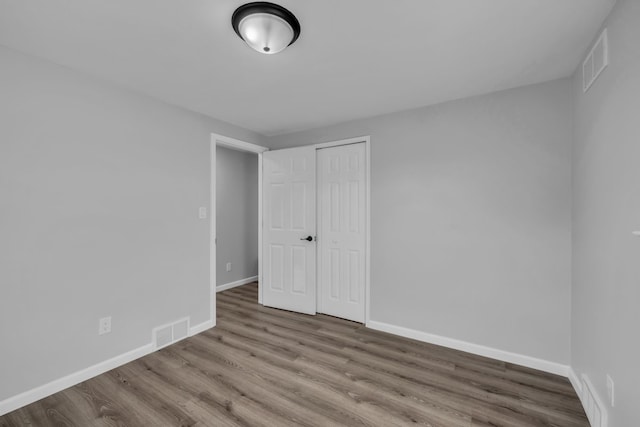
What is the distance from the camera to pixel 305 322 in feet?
→ 10.8

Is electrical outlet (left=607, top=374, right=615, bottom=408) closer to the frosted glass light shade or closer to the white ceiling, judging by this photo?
the white ceiling

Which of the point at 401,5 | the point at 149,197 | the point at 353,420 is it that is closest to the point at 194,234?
the point at 149,197

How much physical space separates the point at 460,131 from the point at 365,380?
7.57 ft

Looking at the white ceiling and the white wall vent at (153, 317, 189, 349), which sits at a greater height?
the white ceiling

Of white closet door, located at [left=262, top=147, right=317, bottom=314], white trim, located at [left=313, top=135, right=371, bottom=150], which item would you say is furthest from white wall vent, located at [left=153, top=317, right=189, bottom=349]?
white trim, located at [left=313, top=135, right=371, bottom=150]

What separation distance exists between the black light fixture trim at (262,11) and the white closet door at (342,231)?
71.4 inches

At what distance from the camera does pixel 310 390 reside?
2023 mm

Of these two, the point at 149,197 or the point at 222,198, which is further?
the point at 222,198

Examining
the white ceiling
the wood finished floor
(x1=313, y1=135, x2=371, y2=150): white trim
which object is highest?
the white ceiling

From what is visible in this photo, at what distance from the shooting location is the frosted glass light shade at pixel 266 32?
1.50 meters

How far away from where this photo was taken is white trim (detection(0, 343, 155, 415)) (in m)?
1.82

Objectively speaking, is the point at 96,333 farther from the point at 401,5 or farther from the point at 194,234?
the point at 401,5

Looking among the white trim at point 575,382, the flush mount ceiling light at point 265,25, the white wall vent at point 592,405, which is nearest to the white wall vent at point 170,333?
the flush mount ceiling light at point 265,25

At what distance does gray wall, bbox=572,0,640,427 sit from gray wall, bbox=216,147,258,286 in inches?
171
